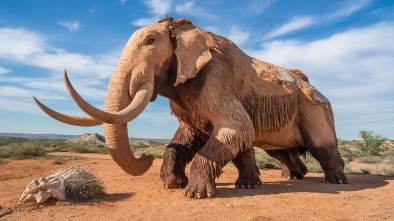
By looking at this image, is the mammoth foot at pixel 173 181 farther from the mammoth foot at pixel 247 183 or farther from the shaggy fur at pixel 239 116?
the mammoth foot at pixel 247 183

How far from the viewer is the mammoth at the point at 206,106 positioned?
464cm

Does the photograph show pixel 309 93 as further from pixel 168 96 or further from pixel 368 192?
pixel 168 96

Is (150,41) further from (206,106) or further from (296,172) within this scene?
(296,172)

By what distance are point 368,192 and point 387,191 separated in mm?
394

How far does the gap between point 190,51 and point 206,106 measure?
35.2 inches

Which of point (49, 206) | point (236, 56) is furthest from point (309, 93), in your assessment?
point (49, 206)

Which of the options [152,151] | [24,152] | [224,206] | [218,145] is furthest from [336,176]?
[152,151]

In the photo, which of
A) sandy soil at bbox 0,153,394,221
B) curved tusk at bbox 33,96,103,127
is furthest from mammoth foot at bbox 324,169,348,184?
curved tusk at bbox 33,96,103,127

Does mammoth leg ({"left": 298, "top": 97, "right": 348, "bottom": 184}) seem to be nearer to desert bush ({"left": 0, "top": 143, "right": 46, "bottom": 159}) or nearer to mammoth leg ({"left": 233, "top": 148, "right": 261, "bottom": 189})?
mammoth leg ({"left": 233, "top": 148, "right": 261, "bottom": 189})

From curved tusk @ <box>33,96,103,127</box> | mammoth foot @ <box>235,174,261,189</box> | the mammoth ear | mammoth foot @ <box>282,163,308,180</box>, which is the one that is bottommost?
mammoth foot @ <box>235,174,261,189</box>

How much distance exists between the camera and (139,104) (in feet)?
14.7

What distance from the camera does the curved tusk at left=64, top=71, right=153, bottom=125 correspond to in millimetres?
3906

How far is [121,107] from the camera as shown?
4.56 m

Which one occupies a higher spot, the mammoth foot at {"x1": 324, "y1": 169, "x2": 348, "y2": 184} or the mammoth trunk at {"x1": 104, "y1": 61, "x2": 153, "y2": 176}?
the mammoth trunk at {"x1": 104, "y1": 61, "x2": 153, "y2": 176}
